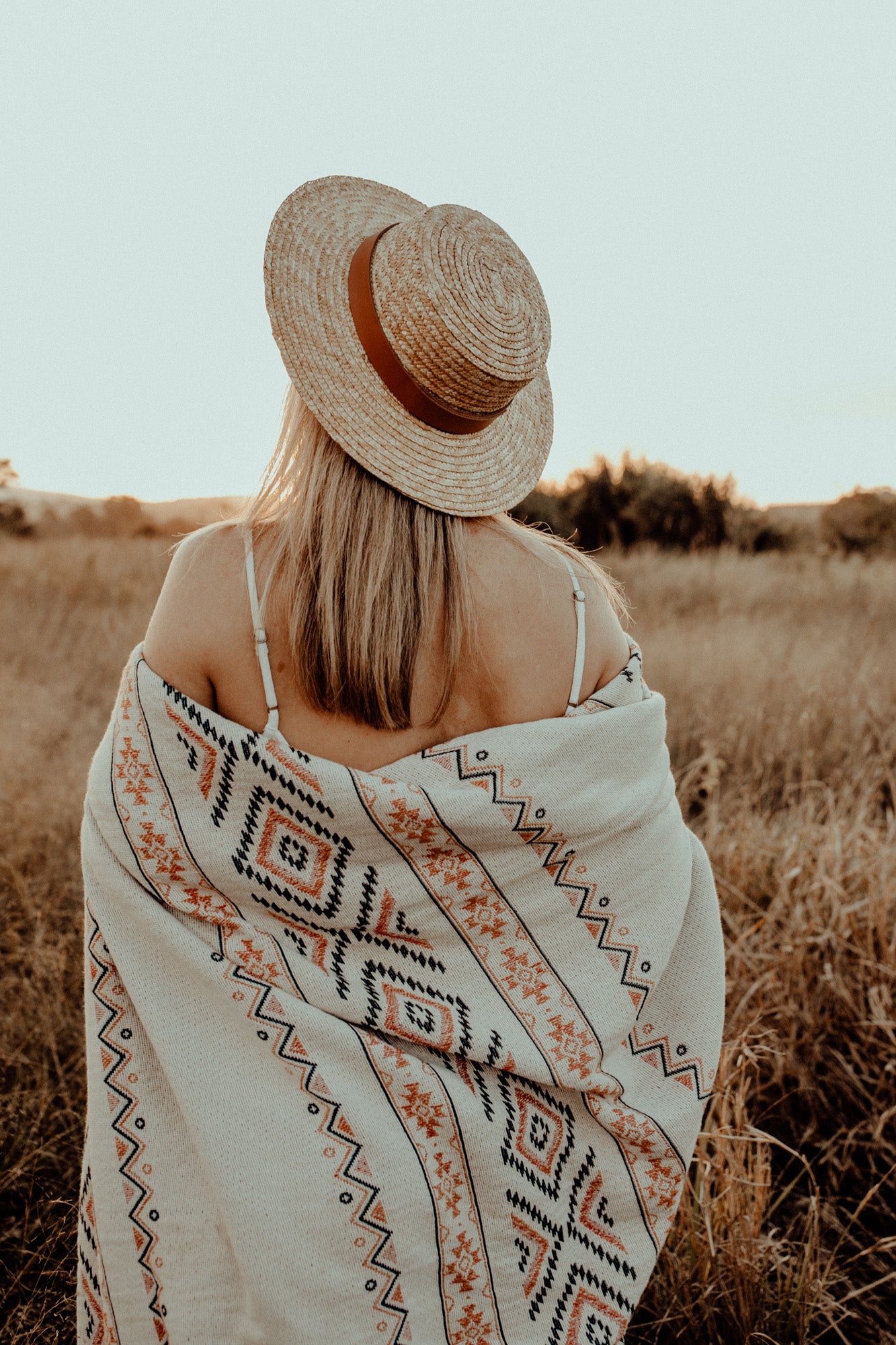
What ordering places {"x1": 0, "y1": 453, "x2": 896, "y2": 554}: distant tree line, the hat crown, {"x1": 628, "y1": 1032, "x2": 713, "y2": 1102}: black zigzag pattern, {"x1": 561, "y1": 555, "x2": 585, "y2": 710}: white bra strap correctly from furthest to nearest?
{"x1": 0, "y1": 453, "x2": 896, "y2": 554}: distant tree line → {"x1": 628, "y1": 1032, "x2": 713, "y2": 1102}: black zigzag pattern → {"x1": 561, "y1": 555, "x2": 585, "y2": 710}: white bra strap → the hat crown

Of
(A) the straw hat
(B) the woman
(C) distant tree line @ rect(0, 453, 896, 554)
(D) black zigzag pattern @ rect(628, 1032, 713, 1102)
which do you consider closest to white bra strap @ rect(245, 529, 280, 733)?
(B) the woman

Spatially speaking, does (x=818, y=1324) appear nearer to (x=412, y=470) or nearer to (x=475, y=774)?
(x=475, y=774)

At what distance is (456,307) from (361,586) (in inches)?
16.3

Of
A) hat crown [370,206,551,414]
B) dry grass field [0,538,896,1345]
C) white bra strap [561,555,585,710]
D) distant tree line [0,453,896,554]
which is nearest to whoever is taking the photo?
hat crown [370,206,551,414]

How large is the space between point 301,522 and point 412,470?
0.59 feet

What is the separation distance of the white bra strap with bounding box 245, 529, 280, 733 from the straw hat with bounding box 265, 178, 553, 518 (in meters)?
0.22

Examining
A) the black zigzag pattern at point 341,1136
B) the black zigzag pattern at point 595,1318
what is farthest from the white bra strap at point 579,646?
the black zigzag pattern at point 595,1318

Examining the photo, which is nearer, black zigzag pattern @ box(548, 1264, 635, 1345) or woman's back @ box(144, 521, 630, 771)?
woman's back @ box(144, 521, 630, 771)

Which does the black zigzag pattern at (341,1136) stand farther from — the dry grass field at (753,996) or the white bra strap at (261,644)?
the dry grass field at (753,996)

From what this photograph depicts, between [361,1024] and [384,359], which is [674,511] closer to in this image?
[384,359]

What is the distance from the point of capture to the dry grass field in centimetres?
168

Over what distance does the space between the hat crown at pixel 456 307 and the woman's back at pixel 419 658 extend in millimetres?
222

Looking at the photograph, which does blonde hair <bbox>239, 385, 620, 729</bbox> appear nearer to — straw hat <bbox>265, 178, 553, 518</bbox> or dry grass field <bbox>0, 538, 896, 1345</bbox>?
straw hat <bbox>265, 178, 553, 518</bbox>

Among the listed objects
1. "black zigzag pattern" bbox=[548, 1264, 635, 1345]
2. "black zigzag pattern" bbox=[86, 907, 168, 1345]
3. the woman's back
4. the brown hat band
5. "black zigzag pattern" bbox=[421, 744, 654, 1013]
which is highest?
the brown hat band
